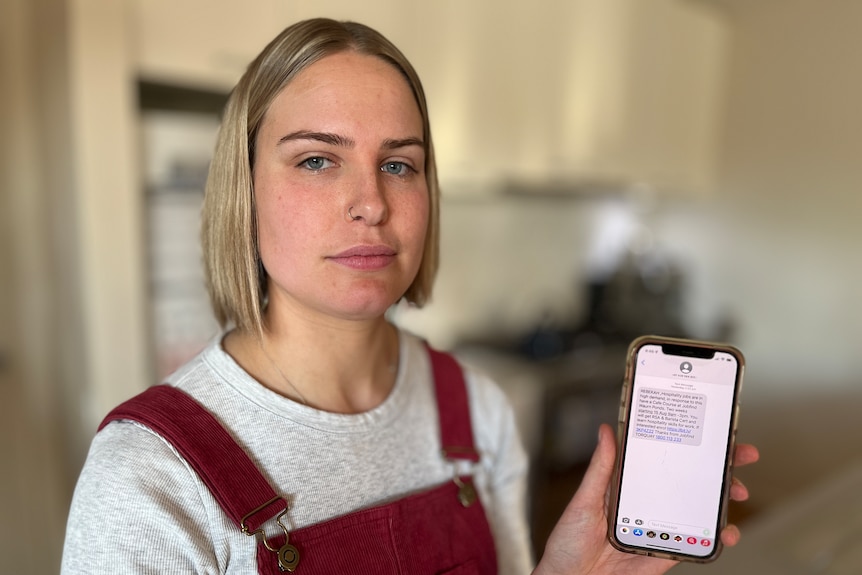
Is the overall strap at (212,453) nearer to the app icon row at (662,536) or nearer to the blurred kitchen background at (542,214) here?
the app icon row at (662,536)

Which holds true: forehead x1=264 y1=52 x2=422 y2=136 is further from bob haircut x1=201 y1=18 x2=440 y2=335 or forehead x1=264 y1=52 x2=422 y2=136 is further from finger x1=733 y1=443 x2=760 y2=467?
finger x1=733 y1=443 x2=760 y2=467

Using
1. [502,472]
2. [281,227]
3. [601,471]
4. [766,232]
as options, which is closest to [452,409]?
[502,472]

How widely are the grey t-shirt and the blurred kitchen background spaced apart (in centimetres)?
47

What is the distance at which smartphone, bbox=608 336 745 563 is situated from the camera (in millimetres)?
616

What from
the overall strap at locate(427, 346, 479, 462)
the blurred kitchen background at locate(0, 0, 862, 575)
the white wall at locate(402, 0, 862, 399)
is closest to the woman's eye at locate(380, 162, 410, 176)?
the overall strap at locate(427, 346, 479, 462)

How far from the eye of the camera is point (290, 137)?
0.64 metres

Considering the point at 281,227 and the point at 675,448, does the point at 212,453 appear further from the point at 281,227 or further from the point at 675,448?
Answer: the point at 675,448

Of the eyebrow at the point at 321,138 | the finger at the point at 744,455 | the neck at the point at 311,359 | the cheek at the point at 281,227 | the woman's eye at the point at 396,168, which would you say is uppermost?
the eyebrow at the point at 321,138

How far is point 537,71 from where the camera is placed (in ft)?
7.43

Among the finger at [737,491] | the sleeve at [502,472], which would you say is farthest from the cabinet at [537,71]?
the finger at [737,491]

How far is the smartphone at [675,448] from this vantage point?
2.02 ft

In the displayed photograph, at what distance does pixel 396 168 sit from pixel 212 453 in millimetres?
357

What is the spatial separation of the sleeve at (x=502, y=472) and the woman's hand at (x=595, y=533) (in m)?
0.19

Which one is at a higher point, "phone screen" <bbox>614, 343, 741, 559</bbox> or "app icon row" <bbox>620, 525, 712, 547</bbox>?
"phone screen" <bbox>614, 343, 741, 559</bbox>
